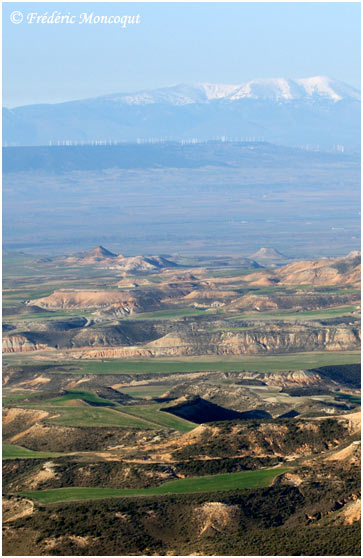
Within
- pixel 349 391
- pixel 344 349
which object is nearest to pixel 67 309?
pixel 344 349

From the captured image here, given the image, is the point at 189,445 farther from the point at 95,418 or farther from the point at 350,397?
the point at 350,397

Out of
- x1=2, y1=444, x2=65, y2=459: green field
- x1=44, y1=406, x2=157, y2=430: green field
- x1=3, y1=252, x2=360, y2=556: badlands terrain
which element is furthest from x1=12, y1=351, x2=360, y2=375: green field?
x1=2, y1=444, x2=65, y2=459: green field

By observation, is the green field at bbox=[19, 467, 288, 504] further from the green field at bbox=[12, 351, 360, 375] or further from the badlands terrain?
the green field at bbox=[12, 351, 360, 375]

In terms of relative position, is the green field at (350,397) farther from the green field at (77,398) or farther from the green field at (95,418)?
the green field at (95,418)

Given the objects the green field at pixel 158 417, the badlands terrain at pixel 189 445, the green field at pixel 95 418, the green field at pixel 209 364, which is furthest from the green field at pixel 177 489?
the green field at pixel 209 364

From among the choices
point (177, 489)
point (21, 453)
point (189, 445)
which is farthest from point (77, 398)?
point (177, 489)

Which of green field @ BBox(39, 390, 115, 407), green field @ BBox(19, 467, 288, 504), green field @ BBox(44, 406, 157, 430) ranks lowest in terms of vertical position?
green field @ BBox(39, 390, 115, 407)

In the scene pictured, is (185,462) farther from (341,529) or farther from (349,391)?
(349,391)
